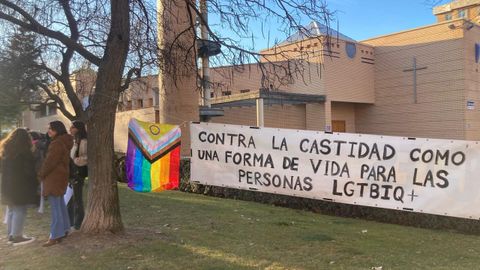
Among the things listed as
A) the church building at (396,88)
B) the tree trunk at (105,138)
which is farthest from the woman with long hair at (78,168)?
the church building at (396,88)

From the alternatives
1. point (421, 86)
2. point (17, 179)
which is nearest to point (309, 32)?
point (17, 179)

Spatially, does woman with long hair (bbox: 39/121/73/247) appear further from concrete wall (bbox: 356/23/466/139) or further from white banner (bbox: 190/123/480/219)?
concrete wall (bbox: 356/23/466/139)

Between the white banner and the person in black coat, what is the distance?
3.37 meters

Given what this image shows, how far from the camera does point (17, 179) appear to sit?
22.7 ft

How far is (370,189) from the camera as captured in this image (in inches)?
324

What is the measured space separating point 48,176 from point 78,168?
916mm

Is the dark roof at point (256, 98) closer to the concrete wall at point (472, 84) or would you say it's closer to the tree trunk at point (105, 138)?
the concrete wall at point (472, 84)

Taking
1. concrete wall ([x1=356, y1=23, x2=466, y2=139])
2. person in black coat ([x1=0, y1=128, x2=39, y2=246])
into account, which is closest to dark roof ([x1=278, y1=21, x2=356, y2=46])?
person in black coat ([x1=0, y1=128, x2=39, y2=246])

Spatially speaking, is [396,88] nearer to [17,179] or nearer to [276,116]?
[276,116]

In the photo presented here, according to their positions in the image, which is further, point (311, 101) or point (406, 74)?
point (406, 74)

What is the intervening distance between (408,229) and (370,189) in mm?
949

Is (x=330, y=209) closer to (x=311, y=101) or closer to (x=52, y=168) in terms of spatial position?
(x=52, y=168)

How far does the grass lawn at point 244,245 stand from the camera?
18.6 ft

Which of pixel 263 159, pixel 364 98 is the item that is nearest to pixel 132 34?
pixel 263 159
